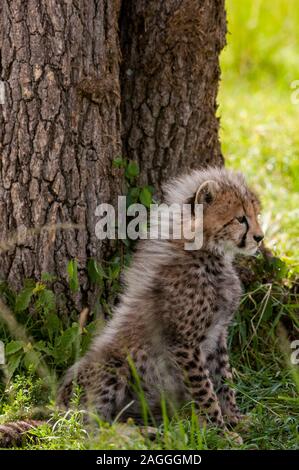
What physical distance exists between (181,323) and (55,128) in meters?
0.98

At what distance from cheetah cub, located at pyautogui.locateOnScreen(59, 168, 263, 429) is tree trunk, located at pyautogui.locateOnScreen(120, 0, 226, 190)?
0.52 metres

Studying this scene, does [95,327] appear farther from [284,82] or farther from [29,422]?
[284,82]

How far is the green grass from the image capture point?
3348 millimetres

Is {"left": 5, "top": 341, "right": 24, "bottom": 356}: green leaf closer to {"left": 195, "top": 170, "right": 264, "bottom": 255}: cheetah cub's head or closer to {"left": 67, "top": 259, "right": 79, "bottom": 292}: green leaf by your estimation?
{"left": 67, "top": 259, "right": 79, "bottom": 292}: green leaf

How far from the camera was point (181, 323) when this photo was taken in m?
3.70

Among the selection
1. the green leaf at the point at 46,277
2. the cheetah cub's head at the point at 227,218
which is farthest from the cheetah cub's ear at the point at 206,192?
the green leaf at the point at 46,277

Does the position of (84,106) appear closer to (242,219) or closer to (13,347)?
(242,219)

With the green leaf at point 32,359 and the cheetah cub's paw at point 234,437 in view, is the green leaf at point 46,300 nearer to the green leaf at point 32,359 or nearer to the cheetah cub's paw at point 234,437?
the green leaf at point 32,359

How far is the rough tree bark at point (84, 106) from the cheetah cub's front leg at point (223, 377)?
62 cm

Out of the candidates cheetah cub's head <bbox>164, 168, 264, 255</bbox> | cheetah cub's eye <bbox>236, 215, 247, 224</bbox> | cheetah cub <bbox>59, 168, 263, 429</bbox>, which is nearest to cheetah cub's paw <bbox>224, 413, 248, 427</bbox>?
cheetah cub <bbox>59, 168, 263, 429</bbox>

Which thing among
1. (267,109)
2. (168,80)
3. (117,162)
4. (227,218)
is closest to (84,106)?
(117,162)

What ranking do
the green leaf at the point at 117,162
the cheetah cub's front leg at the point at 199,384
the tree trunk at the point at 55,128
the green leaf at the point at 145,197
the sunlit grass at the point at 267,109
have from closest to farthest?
the cheetah cub's front leg at the point at 199,384, the tree trunk at the point at 55,128, the green leaf at the point at 117,162, the green leaf at the point at 145,197, the sunlit grass at the point at 267,109

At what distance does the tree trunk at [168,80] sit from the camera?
166 inches
